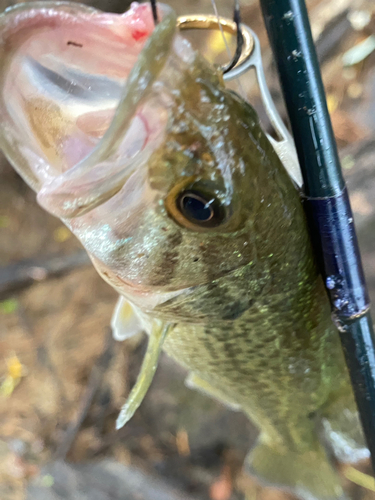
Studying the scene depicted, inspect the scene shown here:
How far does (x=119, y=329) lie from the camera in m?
1.11

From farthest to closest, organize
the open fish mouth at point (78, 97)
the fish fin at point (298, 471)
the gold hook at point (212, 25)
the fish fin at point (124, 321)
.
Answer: the fish fin at point (298, 471) < the fish fin at point (124, 321) < the gold hook at point (212, 25) < the open fish mouth at point (78, 97)

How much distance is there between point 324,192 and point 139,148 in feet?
0.98

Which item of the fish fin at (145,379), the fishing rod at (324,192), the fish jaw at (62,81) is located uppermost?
the fish jaw at (62,81)

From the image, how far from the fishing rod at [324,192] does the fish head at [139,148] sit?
6 centimetres

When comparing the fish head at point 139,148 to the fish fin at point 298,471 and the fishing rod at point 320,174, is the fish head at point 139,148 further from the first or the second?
the fish fin at point 298,471

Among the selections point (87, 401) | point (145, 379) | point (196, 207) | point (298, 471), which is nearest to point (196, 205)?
point (196, 207)

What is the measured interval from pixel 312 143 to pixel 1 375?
2.79 meters

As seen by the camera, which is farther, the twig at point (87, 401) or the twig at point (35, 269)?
the twig at point (35, 269)

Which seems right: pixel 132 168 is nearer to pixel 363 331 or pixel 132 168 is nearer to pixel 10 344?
pixel 363 331

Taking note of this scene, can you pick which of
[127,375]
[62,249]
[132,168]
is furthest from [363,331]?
[62,249]

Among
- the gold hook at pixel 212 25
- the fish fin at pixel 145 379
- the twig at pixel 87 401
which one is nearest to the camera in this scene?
the gold hook at pixel 212 25

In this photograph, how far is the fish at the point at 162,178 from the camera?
0.50m

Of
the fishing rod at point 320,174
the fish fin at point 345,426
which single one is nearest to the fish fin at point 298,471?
the fish fin at point 345,426

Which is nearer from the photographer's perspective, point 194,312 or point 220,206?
point 220,206
